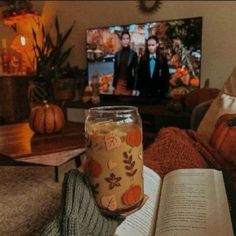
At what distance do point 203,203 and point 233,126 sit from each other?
24 cm

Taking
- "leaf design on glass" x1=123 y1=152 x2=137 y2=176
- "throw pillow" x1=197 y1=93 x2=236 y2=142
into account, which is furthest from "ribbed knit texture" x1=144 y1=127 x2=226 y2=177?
"leaf design on glass" x1=123 y1=152 x2=137 y2=176

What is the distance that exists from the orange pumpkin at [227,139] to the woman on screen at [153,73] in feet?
3.91

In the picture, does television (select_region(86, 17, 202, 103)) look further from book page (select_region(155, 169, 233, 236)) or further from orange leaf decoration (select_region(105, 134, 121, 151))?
orange leaf decoration (select_region(105, 134, 121, 151))

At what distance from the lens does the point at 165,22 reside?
79.9 inches

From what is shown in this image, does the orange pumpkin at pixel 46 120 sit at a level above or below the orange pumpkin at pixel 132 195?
below

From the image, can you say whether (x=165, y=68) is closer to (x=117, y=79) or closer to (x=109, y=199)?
(x=117, y=79)

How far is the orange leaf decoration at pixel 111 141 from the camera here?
0.30 meters

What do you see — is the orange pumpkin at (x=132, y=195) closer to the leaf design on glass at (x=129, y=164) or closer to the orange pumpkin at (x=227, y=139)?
the leaf design on glass at (x=129, y=164)

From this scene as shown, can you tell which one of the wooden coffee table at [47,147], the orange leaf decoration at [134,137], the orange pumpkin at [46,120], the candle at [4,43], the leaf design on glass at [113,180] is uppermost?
the candle at [4,43]

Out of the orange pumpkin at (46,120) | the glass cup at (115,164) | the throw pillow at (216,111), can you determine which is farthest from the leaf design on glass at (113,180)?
the orange pumpkin at (46,120)

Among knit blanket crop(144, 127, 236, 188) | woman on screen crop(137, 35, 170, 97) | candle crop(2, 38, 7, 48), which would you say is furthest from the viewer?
woman on screen crop(137, 35, 170, 97)

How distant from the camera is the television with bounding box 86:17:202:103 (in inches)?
73.6

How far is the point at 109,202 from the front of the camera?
311mm

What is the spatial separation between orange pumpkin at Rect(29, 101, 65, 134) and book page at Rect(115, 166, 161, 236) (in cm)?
75
